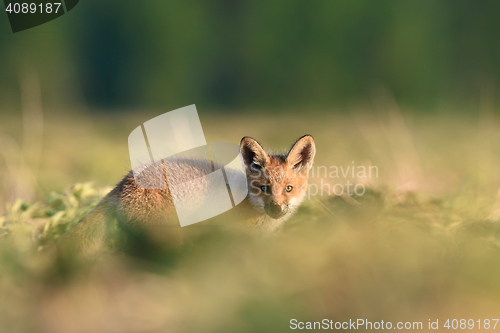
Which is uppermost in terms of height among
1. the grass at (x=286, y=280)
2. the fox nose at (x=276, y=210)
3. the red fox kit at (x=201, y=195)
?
the red fox kit at (x=201, y=195)

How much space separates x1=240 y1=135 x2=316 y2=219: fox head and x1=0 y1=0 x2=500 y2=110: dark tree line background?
730 cm

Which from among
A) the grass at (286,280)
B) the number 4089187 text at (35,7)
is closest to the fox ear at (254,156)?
the grass at (286,280)

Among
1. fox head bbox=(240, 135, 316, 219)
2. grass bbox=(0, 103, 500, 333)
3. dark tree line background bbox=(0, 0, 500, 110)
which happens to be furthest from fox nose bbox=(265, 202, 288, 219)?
dark tree line background bbox=(0, 0, 500, 110)

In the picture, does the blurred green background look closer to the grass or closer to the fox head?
the grass

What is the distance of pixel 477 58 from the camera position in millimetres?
8984

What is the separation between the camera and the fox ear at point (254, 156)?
1.88 metres

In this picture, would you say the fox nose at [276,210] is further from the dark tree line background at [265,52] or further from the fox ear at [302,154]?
the dark tree line background at [265,52]

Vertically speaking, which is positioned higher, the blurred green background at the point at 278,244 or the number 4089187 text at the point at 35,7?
the number 4089187 text at the point at 35,7

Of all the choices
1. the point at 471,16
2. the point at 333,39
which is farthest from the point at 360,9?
the point at 471,16

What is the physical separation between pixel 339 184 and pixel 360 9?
8849 mm

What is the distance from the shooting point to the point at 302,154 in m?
1.96

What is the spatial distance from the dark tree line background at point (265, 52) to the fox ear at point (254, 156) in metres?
7.36

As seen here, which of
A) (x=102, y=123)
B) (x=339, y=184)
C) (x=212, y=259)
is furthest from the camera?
(x=102, y=123)

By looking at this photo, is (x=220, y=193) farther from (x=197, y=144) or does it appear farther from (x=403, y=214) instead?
(x=403, y=214)
